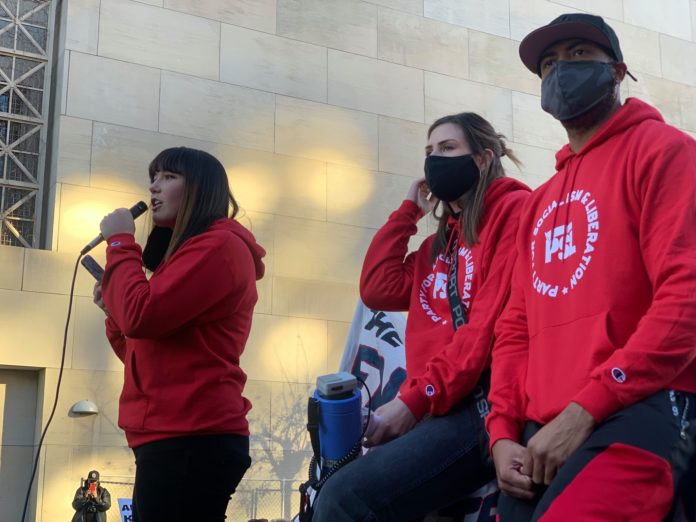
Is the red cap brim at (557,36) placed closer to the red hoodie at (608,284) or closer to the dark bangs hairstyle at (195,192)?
the red hoodie at (608,284)

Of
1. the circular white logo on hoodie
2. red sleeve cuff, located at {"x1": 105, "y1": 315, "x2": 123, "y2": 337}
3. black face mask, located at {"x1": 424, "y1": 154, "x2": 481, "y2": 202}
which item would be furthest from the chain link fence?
the circular white logo on hoodie

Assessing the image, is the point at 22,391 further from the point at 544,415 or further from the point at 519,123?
the point at 544,415

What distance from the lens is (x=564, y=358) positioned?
8.55ft

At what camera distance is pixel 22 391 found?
489 inches

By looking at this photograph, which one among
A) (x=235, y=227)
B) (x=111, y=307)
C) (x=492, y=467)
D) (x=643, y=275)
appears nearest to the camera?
(x=643, y=275)

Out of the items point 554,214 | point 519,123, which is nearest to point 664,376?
point 554,214

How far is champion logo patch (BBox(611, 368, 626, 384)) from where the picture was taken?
2344 millimetres

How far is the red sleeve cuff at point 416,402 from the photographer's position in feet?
11.2

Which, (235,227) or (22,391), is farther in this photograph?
(22,391)

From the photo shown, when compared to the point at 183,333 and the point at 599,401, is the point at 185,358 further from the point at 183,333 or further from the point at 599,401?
the point at 599,401

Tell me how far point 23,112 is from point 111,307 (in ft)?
34.2

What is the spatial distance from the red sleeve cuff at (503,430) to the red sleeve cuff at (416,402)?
58 cm

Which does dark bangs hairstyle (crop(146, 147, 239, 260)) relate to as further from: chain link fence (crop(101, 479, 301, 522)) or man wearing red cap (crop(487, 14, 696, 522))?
chain link fence (crop(101, 479, 301, 522))

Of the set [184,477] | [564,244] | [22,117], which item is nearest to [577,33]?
[564,244]
